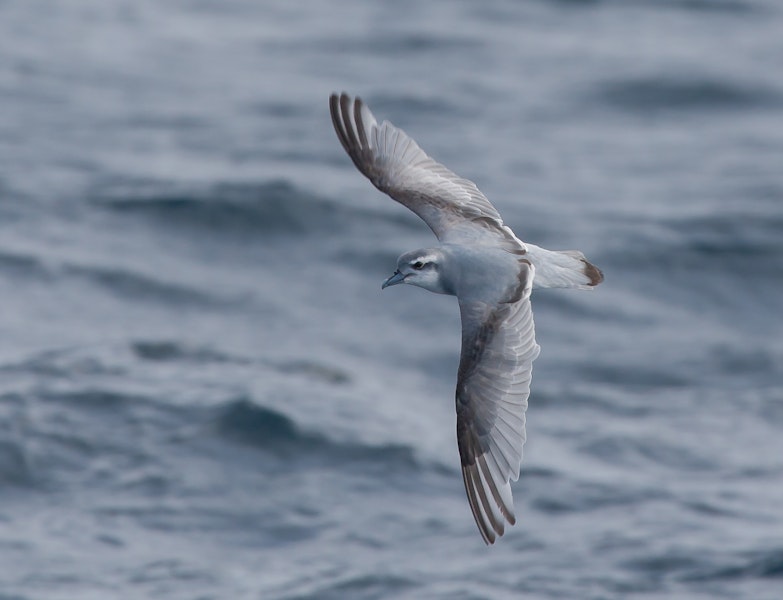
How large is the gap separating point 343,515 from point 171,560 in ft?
5.71

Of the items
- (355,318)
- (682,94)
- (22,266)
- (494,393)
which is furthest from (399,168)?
(682,94)

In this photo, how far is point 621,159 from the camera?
21.7m

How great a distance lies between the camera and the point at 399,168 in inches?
396

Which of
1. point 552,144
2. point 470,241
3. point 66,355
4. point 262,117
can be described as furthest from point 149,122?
point 470,241

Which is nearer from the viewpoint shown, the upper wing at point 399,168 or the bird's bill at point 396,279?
the bird's bill at point 396,279

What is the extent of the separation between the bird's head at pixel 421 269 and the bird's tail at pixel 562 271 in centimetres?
58

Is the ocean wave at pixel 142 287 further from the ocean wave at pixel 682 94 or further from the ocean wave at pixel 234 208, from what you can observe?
the ocean wave at pixel 682 94

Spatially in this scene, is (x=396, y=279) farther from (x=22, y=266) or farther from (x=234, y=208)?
(x=234, y=208)

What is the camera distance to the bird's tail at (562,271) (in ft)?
29.2

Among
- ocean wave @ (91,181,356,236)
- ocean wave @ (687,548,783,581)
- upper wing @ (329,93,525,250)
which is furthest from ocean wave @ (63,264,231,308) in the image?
upper wing @ (329,93,525,250)

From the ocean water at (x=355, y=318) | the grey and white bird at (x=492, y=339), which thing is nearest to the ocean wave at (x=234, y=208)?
the ocean water at (x=355, y=318)

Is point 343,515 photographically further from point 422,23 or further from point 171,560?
point 422,23

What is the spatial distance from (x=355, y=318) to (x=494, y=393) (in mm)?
8537

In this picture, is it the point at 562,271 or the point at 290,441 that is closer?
the point at 562,271
